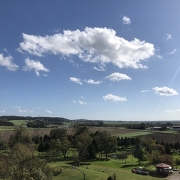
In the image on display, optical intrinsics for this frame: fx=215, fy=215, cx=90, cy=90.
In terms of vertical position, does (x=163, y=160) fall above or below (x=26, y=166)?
below

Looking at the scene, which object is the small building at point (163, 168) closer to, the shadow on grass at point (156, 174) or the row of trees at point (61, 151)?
the shadow on grass at point (156, 174)

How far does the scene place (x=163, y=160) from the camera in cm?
5744

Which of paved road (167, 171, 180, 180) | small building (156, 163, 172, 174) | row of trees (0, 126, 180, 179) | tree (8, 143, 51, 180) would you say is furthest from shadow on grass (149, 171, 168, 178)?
tree (8, 143, 51, 180)

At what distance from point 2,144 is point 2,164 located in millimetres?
62159

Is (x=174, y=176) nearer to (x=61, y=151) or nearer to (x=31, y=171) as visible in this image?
(x=31, y=171)

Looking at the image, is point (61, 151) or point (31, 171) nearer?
point (31, 171)

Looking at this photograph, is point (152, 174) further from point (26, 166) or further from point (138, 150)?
point (26, 166)

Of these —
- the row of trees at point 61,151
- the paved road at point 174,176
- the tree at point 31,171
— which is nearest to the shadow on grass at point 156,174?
the paved road at point 174,176

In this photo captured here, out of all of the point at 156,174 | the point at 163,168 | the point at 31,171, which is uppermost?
the point at 31,171

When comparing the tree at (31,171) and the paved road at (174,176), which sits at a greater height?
the tree at (31,171)

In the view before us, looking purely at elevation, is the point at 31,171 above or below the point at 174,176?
above

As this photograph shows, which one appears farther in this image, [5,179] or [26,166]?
[5,179]

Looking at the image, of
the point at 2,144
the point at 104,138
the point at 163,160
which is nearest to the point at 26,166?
the point at 163,160

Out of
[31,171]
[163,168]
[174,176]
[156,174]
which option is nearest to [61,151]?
[156,174]
